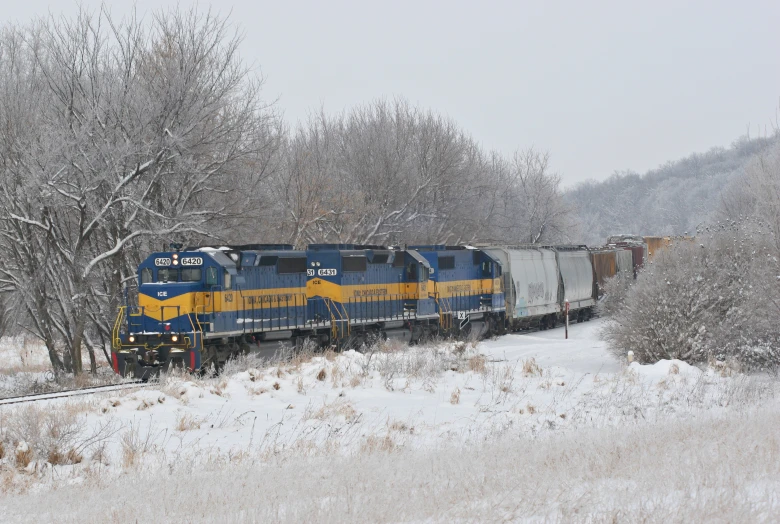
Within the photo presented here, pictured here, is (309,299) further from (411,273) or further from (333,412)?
(333,412)

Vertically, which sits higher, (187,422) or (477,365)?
(477,365)

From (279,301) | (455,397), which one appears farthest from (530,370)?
(279,301)

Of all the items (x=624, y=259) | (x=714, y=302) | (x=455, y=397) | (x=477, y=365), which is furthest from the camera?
(x=624, y=259)

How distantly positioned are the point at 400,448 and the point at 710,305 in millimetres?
12295

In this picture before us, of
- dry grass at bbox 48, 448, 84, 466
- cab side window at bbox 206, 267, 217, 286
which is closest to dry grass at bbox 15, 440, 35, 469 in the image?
dry grass at bbox 48, 448, 84, 466

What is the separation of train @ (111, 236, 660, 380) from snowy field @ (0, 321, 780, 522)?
13.1 feet

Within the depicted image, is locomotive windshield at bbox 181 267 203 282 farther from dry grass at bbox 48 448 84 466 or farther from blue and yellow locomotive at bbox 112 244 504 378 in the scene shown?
dry grass at bbox 48 448 84 466

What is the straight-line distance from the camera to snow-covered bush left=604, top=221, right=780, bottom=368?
18.6 m

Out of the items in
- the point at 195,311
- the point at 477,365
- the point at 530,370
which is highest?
the point at 195,311

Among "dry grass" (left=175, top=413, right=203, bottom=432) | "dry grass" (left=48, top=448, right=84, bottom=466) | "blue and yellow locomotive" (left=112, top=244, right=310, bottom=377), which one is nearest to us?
"dry grass" (left=48, top=448, right=84, bottom=466)

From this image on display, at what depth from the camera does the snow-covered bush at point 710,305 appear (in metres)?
18.6

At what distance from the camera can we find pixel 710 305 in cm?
1931

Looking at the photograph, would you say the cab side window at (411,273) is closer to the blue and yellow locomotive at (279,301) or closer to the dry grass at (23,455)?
the blue and yellow locomotive at (279,301)

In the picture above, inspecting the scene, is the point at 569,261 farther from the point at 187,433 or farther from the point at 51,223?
the point at 187,433
